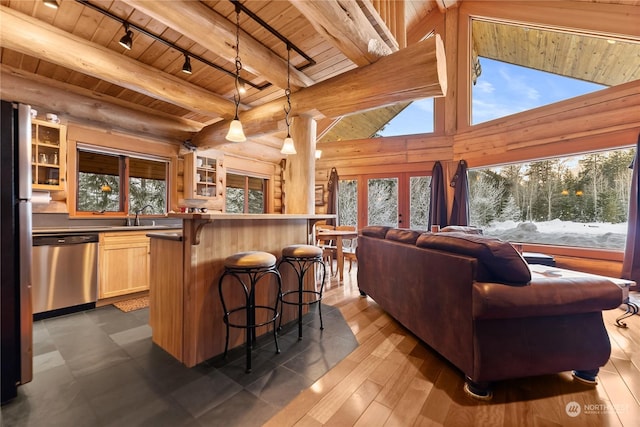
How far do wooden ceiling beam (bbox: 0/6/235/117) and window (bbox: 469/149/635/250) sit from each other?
531cm

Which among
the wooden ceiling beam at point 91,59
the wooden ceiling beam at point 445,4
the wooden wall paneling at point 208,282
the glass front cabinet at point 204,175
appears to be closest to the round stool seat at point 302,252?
the wooden wall paneling at point 208,282

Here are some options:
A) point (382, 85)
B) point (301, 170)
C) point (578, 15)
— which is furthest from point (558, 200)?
point (301, 170)

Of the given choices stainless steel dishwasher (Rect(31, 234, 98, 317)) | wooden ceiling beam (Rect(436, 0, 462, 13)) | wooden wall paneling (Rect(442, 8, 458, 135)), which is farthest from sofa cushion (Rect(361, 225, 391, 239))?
wooden ceiling beam (Rect(436, 0, 462, 13))

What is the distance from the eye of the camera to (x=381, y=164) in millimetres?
6082

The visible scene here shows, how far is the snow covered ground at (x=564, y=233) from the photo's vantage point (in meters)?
3.78

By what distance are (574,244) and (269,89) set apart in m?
5.41

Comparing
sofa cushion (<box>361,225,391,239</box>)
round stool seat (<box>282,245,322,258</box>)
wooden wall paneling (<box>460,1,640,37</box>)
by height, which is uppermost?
wooden wall paneling (<box>460,1,640,37</box>)

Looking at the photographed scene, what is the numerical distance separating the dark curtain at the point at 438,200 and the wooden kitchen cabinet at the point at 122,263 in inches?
205

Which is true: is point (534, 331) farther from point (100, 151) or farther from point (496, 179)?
point (100, 151)

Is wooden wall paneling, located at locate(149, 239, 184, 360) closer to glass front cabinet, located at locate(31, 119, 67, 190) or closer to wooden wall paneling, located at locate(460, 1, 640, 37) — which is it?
glass front cabinet, located at locate(31, 119, 67, 190)

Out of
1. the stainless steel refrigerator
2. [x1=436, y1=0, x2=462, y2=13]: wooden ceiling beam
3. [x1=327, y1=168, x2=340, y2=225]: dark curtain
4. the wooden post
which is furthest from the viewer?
[x1=327, y1=168, x2=340, y2=225]: dark curtain

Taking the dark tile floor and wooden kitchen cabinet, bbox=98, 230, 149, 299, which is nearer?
the dark tile floor

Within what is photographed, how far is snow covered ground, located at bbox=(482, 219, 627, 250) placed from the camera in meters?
3.78

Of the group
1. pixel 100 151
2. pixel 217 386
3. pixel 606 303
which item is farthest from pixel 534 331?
pixel 100 151
